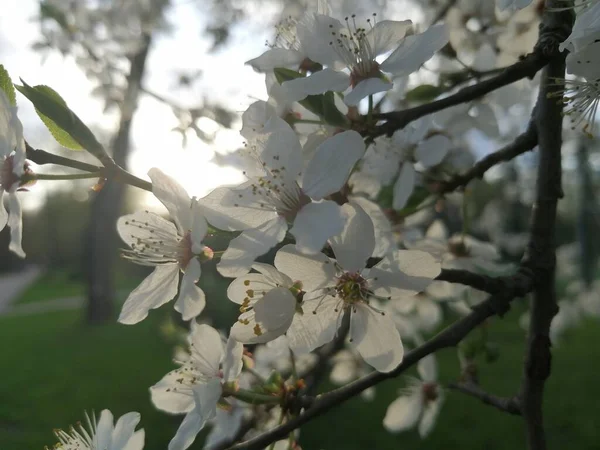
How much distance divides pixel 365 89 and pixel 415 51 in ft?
0.27

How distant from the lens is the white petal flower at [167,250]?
64cm

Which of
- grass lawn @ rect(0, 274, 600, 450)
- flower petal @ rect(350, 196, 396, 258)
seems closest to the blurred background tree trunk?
grass lawn @ rect(0, 274, 600, 450)

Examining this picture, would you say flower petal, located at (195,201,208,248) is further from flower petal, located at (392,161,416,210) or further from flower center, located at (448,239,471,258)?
flower center, located at (448,239,471,258)

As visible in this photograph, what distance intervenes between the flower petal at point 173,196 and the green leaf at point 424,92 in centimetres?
48

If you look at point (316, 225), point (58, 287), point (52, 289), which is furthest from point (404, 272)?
point (58, 287)

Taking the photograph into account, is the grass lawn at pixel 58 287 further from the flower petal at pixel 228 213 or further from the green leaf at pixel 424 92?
the flower petal at pixel 228 213

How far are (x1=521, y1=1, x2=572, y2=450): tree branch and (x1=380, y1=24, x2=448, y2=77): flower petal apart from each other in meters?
0.29

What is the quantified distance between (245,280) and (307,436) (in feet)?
11.0

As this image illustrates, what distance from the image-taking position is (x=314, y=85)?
652 millimetres

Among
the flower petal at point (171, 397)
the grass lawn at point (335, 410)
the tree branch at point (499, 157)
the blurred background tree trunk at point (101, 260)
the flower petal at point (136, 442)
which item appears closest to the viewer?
the flower petal at point (136, 442)

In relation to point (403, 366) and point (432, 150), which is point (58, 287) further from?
point (403, 366)

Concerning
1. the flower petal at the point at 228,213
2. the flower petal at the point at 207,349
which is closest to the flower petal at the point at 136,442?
the flower petal at the point at 207,349

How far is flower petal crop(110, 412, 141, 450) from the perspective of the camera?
2.50 feet

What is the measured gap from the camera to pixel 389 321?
2.39ft
